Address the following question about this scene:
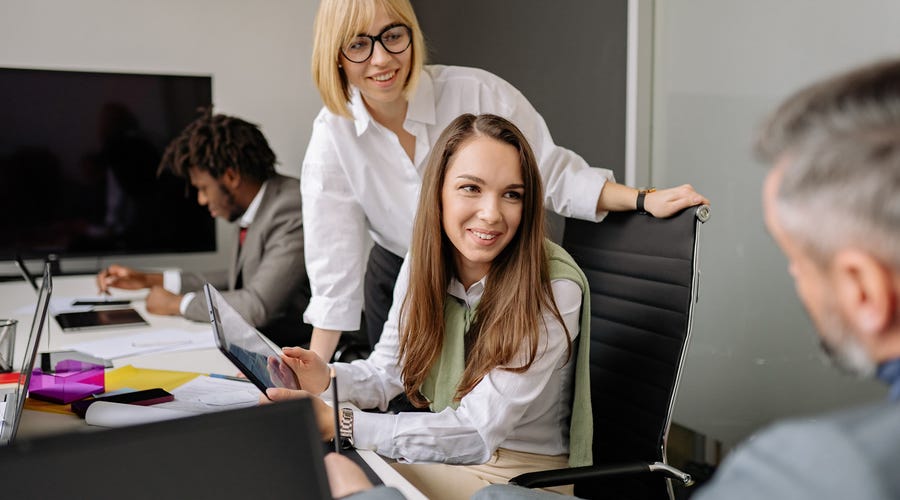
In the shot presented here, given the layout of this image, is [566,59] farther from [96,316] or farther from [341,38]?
[96,316]

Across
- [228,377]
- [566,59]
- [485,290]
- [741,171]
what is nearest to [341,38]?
[485,290]

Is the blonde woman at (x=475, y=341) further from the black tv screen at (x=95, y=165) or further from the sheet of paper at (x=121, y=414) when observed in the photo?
the black tv screen at (x=95, y=165)

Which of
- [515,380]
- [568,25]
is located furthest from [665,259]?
[568,25]

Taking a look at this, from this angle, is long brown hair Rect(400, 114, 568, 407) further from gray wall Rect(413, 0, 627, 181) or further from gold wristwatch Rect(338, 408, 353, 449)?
gray wall Rect(413, 0, 627, 181)

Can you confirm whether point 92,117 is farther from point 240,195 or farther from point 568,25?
point 568,25

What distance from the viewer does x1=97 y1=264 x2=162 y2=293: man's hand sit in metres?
2.80

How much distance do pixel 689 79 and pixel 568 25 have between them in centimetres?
55

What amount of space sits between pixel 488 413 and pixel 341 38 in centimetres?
88

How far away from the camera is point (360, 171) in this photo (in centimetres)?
191

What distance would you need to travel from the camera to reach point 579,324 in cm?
144

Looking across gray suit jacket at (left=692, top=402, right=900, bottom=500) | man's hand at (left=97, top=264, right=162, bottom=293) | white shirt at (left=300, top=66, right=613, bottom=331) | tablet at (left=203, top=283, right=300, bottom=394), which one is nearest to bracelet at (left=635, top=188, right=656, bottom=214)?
white shirt at (left=300, top=66, right=613, bottom=331)

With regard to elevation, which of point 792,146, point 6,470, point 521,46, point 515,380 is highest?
point 521,46

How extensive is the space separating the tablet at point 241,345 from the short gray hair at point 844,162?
2.27 feet

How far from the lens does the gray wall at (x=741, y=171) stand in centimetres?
199
